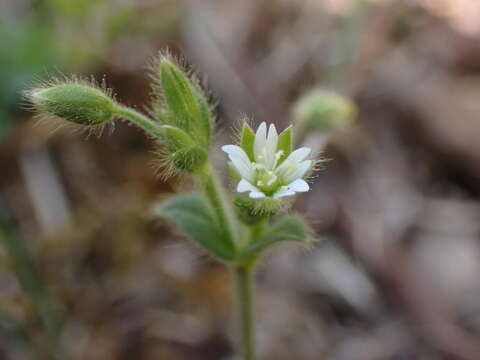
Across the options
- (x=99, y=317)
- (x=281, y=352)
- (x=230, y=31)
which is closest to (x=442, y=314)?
(x=281, y=352)

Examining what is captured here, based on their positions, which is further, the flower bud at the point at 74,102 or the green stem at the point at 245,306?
the green stem at the point at 245,306

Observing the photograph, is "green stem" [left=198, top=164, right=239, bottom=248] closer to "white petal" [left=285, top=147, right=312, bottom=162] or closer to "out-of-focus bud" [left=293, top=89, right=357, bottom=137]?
"white petal" [left=285, top=147, right=312, bottom=162]

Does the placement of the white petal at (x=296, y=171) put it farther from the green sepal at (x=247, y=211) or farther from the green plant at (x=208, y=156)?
the green sepal at (x=247, y=211)

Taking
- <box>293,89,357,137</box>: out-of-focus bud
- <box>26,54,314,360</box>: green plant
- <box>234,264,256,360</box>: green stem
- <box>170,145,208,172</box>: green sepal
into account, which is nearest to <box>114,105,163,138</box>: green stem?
<box>26,54,314,360</box>: green plant

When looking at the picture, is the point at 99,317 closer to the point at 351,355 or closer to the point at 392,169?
the point at 351,355

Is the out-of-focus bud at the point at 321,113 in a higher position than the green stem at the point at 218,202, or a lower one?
higher

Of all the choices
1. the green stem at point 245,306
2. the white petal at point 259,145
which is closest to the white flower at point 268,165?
the white petal at point 259,145
